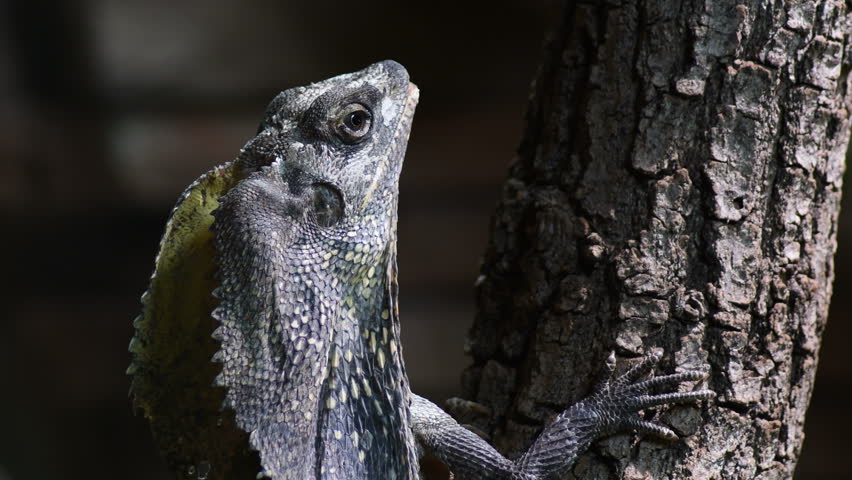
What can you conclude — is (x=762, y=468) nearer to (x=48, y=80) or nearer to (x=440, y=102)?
(x=440, y=102)

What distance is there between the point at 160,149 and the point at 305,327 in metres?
3.80

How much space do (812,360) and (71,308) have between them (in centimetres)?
485

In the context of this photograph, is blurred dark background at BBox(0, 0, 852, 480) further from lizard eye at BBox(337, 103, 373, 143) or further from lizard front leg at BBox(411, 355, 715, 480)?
lizard front leg at BBox(411, 355, 715, 480)

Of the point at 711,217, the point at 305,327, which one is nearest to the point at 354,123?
the point at 305,327

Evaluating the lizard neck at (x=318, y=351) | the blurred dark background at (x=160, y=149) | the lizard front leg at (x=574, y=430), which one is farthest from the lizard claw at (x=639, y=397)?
the blurred dark background at (x=160, y=149)

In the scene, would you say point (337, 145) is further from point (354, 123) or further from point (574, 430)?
point (574, 430)

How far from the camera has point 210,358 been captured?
1.75m

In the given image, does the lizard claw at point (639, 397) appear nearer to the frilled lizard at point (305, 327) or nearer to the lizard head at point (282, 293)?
the frilled lizard at point (305, 327)

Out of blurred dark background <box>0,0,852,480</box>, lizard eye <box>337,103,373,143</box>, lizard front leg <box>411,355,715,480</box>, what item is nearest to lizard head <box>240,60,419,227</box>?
lizard eye <box>337,103,373,143</box>

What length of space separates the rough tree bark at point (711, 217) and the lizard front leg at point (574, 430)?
42 millimetres

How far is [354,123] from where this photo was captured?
6.43ft

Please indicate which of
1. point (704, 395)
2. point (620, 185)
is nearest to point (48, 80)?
point (620, 185)

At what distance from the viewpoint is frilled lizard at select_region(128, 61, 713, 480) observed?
5.50ft

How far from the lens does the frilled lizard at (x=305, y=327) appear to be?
1.68 meters
